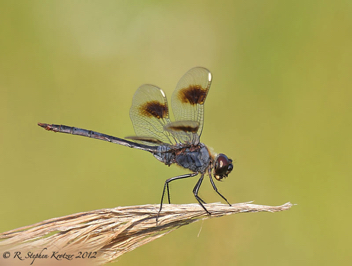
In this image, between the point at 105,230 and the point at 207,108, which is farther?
the point at 207,108

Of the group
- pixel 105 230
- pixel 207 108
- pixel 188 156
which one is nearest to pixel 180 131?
pixel 188 156

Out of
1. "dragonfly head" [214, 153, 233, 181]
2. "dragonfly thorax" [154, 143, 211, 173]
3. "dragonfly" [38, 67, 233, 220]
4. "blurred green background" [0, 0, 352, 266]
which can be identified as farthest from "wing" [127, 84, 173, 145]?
"blurred green background" [0, 0, 352, 266]

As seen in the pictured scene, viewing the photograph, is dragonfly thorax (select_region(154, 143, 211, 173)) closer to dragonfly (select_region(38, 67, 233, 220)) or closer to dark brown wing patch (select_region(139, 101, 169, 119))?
dragonfly (select_region(38, 67, 233, 220))

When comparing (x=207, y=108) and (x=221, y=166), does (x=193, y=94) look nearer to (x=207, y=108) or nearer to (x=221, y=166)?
(x=221, y=166)

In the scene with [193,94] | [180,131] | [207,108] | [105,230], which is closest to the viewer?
[105,230]

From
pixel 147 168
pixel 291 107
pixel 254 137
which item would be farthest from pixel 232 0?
pixel 147 168

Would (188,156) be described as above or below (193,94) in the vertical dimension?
below

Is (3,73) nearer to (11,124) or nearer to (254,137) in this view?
(11,124)
